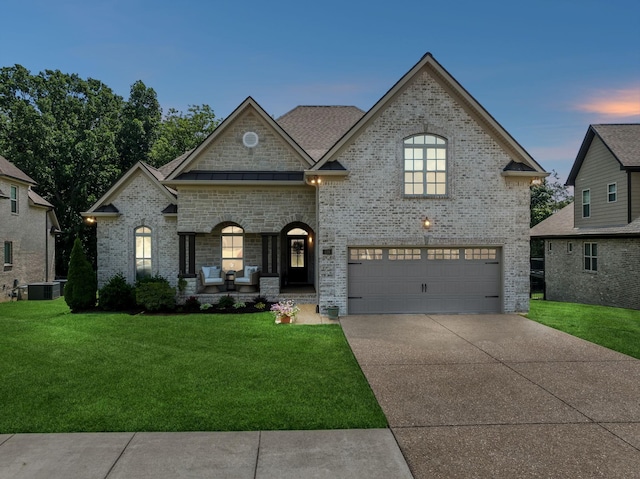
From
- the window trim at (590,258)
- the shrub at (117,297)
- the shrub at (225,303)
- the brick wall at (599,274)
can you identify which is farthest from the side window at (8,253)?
the window trim at (590,258)

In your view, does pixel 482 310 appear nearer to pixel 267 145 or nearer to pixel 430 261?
pixel 430 261

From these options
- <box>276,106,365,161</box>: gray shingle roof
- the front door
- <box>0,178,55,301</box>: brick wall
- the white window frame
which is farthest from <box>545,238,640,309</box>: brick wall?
<box>0,178,55,301</box>: brick wall

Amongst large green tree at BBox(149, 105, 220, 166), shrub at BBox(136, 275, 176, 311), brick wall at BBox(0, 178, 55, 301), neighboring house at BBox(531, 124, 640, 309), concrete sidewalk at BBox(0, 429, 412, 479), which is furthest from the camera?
large green tree at BBox(149, 105, 220, 166)

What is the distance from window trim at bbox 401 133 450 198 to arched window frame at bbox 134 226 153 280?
11.7 metres

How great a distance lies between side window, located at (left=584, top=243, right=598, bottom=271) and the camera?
20673mm

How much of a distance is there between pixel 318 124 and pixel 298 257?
22.5 ft

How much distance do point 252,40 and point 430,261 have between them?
71.7ft

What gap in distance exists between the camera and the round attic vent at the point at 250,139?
16219 mm

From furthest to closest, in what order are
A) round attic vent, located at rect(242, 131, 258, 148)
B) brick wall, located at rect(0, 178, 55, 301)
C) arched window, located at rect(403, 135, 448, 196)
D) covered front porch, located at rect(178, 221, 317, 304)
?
brick wall, located at rect(0, 178, 55, 301) < round attic vent, located at rect(242, 131, 258, 148) < covered front porch, located at rect(178, 221, 317, 304) < arched window, located at rect(403, 135, 448, 196)

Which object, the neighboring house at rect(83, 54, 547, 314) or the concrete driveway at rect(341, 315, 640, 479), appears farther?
the neighboring house at rect(83, 54, 547, 314)

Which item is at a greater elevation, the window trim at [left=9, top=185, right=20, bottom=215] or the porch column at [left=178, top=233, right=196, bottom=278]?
the window trim at [left=9, top=185, right=20, bottom=215]

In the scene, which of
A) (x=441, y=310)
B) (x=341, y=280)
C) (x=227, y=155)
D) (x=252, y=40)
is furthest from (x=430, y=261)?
(x=252, y=40)

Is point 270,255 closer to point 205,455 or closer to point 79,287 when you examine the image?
point 79,287

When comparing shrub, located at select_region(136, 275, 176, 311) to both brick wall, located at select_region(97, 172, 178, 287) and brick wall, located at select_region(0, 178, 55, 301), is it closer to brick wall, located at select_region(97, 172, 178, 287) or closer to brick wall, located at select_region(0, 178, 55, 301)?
brick wall, located at select_region(97, 172, 178, 287)
